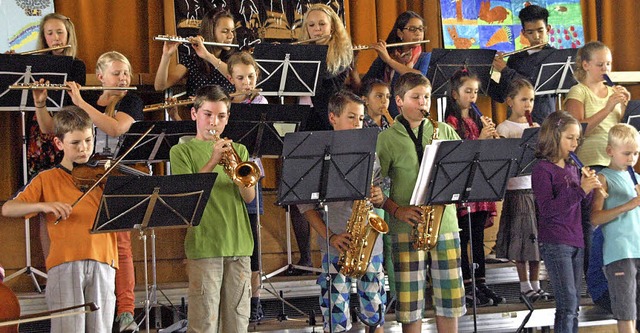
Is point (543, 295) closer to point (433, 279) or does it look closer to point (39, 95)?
point (433, 279)

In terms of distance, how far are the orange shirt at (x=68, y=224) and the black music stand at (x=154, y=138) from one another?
27.9 inches

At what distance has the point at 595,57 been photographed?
625 cm

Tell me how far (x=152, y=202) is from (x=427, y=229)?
1513 millimetres

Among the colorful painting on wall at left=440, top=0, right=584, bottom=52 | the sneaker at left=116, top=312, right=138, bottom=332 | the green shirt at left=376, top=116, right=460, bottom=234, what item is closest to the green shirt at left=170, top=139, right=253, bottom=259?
the sneaker at left=116, top=312, right=138, bottom=332

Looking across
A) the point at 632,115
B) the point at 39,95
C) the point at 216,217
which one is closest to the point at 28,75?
the point at 39,95

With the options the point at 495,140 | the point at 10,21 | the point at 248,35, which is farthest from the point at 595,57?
the point at 10,21

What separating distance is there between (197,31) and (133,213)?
3.12 meters

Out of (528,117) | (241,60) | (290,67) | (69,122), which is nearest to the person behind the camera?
(69,122)

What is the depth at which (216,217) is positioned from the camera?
464 cm

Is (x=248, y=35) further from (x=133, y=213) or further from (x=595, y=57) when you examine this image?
(x=133, y=213)

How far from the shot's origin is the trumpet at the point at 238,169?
4.57 m

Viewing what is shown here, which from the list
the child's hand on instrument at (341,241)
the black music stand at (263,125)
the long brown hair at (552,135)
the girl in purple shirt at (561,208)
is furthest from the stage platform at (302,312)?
the long brown hair at (552,135)

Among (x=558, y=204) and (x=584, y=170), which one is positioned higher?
(x=584, y=170)

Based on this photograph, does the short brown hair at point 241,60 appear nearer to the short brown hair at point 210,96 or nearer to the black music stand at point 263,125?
the black music stand at point 263,125
